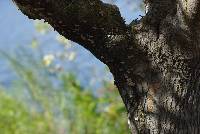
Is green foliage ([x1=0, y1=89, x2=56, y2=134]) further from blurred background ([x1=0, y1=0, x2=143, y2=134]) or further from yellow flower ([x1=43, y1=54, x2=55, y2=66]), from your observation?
yellow flower ([x1=43, y1=54, x2=55, y2=66])

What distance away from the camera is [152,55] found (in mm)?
2879

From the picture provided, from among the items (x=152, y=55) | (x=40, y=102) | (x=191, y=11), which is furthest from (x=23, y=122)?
(x=191, y=11)

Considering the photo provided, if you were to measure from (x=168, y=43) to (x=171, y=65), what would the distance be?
0.12 m

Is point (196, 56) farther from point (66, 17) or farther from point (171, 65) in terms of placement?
point (66, 17)

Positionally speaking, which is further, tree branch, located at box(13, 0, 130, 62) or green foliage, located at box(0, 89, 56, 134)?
green foliage, located at box(0, 89, 56, 134)

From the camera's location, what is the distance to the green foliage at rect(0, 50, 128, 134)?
9.61 meters

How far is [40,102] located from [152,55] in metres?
7.78

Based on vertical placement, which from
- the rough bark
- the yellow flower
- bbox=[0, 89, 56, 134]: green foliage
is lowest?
the rough bark

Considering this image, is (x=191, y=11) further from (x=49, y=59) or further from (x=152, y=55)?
(x=49, y=59)

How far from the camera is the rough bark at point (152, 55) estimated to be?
9.32 feet

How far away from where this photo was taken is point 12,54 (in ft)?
35.6

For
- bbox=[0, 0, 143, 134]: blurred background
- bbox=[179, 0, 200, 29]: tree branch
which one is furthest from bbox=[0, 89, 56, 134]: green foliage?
bbox=[179, 0, 200, 29]: tree branch

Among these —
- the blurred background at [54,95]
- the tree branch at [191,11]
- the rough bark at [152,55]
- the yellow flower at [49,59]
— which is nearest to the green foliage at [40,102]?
the blurred background at [54,95]

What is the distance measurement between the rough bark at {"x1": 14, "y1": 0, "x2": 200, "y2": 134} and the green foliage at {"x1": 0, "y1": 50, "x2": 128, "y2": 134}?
20.8ft
